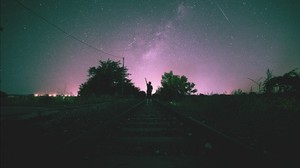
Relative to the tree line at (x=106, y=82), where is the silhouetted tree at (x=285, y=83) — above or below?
below

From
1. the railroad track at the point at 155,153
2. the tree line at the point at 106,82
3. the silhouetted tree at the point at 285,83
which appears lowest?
the railroad track at the point at 155,153

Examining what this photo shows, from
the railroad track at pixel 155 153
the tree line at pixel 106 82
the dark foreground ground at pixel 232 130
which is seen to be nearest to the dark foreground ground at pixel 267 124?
the dark foreground ground at pixel 232 130

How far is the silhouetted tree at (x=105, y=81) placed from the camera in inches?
2034

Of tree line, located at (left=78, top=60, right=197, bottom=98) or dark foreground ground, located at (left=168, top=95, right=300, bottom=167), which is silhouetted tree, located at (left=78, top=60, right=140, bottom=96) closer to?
tree line, located at (left=78, top=60, right=197, bottom=98)

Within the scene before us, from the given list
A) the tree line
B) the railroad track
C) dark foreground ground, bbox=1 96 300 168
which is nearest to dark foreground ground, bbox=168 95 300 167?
dark foreground ground, bbox=1 96 300 168

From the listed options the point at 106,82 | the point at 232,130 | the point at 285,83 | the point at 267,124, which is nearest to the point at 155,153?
the point at 232,130

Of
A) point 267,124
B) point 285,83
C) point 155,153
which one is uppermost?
point 285,83

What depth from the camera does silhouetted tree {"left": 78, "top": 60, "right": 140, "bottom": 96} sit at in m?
51.7

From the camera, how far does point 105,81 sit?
52031 mm

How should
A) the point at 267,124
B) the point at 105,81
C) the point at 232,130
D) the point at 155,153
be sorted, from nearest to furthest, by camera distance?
the point at 155,153 → the point at 232,130 → the point at 267,124 → the point at 105,81

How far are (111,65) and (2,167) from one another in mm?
54591

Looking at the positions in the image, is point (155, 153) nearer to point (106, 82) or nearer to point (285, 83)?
point (285, 83)

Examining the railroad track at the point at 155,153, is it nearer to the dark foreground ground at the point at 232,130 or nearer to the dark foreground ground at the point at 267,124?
the dark foreground ground at the point at 232,130

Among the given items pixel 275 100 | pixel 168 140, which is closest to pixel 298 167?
pixel 168 140
